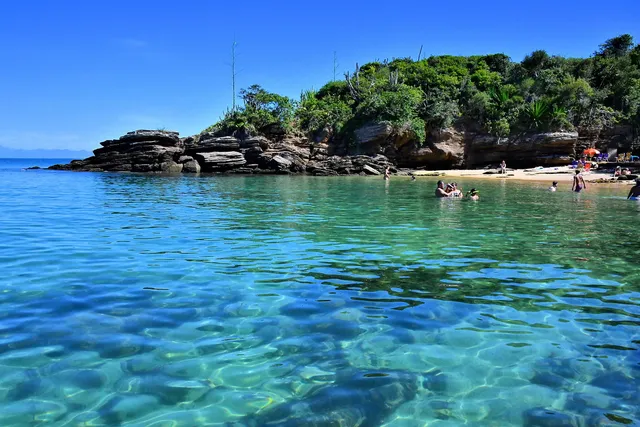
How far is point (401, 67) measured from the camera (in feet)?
185

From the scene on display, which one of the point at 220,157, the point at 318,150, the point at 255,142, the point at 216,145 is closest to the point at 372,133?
the point at 318,150

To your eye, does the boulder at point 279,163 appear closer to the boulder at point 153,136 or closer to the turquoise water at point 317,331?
the boulder at point 153,136

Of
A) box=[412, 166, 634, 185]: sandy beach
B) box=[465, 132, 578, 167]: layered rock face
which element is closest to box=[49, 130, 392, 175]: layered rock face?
box=[412, 166, 634, 185]: sandy beach

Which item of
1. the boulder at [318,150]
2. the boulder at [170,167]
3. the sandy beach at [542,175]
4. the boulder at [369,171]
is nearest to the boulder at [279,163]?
the boulder at [318,150]

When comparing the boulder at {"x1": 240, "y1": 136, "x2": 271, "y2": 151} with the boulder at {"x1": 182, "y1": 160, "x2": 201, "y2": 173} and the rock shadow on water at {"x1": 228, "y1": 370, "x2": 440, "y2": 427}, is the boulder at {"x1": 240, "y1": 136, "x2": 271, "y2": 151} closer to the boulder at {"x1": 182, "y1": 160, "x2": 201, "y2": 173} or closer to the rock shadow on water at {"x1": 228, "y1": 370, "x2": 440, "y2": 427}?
the boulder at {"x1": 182, "y1": 160, "x2": 201, "y2": 173}

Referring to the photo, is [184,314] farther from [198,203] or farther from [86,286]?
[198,203]

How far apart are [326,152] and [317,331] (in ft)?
151

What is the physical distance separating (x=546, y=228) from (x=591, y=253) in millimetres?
3415

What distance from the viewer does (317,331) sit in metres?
4.64

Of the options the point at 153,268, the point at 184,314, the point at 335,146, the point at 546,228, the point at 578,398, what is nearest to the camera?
the point at 578,398

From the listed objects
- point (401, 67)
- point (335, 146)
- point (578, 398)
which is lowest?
point (578, 398)

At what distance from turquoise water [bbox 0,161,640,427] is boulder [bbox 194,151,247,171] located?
116 feet

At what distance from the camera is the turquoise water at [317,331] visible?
328cm

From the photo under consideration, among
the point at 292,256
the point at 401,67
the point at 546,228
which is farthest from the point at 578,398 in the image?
the point at 401,67
